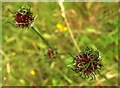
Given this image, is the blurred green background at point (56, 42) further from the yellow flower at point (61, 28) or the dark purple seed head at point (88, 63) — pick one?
the dark purple seed head at point (88, 63)

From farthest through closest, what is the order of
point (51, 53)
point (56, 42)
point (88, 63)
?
point (56, 42)
point (51, 53)
point (88, 63)

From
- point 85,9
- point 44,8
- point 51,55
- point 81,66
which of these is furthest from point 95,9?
point 81,66

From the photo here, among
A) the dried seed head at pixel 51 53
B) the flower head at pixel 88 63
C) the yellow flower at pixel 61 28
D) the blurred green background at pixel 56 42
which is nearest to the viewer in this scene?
the flower head at pixel 88 63

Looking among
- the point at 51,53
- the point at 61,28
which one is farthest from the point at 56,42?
the point at 51,53

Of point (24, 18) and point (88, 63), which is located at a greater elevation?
point (24, 18)

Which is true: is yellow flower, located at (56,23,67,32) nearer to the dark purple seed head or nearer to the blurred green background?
the blurred green background

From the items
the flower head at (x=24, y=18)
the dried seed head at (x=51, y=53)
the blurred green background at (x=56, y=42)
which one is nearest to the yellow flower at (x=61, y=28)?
the blurred green background at (x=56, y=42)

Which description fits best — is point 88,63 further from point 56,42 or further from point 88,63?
point 56,42
